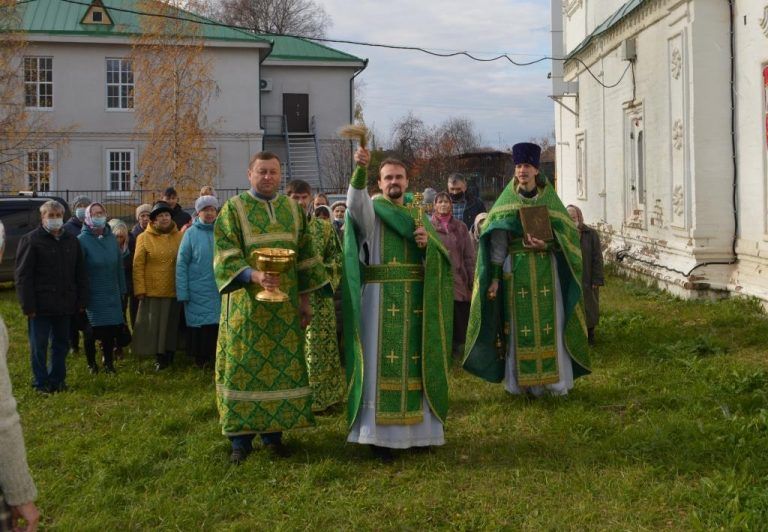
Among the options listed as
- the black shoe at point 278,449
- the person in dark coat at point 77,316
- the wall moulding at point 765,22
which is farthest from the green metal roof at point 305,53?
the black shoe at point 278,449

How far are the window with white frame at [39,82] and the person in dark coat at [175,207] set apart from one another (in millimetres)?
21519

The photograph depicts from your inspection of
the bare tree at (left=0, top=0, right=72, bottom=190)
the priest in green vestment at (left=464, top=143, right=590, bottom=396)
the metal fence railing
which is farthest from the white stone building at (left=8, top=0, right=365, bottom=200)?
the priest in green vestment at (left=464, top=143, right=590, bottom=396)

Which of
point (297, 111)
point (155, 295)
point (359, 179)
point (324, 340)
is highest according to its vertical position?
point (297, 111)

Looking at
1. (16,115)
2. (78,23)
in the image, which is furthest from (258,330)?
(78,23)

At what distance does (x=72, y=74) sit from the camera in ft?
99.6

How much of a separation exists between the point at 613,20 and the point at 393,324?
39.1 ft

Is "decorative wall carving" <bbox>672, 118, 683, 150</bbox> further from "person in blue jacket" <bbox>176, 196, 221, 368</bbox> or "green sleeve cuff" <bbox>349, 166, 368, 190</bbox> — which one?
"green sleeve cuff" <bbox>349, 166, 368, 190</bbox>

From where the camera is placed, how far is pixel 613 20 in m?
15.6

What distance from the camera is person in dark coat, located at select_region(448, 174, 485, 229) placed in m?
10.2

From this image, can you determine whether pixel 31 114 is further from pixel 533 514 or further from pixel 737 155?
pixel 533 514

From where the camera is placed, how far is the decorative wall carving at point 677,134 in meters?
11.7

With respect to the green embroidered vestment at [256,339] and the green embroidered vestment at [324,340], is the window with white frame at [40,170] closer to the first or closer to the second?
the green embroidered vestment at [324,340]

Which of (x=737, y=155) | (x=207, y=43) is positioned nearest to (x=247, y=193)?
(x=737, y=155)

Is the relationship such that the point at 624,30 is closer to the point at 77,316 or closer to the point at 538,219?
the point at 538,219
